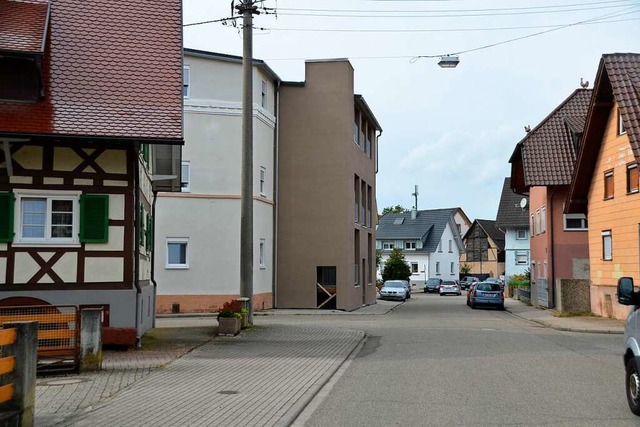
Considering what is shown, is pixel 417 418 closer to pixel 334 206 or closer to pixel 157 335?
pixel 157 335

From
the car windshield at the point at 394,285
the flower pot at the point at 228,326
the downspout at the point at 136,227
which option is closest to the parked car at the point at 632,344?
the downspout at the point at 136,227

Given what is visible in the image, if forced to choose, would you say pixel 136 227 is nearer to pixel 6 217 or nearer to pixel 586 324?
pixel 6 217

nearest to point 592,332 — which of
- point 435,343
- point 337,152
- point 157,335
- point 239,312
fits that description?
point 435,343

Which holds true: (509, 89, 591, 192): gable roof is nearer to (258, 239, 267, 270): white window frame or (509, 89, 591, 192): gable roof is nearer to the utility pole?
(258, 239, 267, 270): white window frame

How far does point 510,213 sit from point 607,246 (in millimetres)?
37838

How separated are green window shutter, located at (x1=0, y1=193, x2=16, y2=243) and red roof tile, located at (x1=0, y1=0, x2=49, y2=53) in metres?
3.03

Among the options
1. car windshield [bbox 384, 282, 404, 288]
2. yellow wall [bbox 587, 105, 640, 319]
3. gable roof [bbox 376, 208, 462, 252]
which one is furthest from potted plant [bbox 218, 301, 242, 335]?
gable roof [bbox 376, 208, 462, 252]

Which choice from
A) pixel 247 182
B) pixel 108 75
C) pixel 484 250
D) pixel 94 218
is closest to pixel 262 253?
pixel 247 182

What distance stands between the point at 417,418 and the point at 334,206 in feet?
88.9

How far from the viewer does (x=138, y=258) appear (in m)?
17.0

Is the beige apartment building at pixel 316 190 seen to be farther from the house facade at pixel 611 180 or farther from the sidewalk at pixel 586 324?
the house facade at pixel 611 180

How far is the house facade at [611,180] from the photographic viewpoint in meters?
24.8

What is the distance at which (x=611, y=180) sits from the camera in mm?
28406

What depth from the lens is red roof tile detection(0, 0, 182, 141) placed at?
51.3 feet
